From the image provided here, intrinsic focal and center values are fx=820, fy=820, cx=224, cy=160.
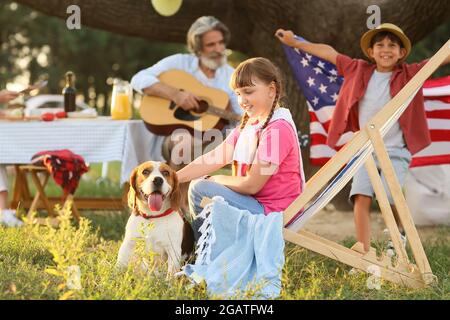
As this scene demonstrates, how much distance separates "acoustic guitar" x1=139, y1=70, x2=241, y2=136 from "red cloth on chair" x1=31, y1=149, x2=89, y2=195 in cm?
63

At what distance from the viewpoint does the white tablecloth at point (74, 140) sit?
6.20 meters

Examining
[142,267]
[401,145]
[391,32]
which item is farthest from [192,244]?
[391,32]

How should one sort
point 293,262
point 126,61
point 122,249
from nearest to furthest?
point 122,249, point 293,262, point 126,61

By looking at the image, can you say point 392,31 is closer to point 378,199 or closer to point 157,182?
point 378,199

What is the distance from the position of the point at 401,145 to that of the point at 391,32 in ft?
2.22

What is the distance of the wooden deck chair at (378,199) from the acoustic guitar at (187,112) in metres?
2.27

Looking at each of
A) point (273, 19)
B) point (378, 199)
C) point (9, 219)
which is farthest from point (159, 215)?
point (273, 19)

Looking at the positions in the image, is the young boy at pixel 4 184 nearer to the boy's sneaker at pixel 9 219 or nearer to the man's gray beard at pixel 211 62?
the boy's sneaker at pixel 9 219

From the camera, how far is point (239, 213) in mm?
3889

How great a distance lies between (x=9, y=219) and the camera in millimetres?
5980

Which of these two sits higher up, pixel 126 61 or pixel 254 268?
pixel 126 61

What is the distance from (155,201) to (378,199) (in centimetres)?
111
